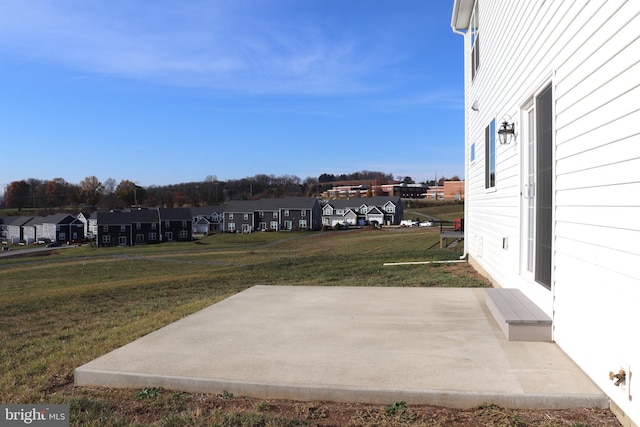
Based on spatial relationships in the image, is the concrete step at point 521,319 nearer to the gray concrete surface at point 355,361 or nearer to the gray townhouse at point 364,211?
the gray concrete surface at point 355,361

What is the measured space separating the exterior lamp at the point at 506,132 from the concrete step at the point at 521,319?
215cm

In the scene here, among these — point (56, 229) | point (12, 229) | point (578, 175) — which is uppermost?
point (578, 175)

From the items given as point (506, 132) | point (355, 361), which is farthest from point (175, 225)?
point (355, 361)

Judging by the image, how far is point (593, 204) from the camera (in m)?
3.20

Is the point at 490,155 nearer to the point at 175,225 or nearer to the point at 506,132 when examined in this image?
the point at 506,132

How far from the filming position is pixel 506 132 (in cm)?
624

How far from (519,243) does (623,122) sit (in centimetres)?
323

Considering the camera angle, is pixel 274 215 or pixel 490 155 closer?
pixel 490 155

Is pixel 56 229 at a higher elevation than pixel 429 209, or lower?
lower

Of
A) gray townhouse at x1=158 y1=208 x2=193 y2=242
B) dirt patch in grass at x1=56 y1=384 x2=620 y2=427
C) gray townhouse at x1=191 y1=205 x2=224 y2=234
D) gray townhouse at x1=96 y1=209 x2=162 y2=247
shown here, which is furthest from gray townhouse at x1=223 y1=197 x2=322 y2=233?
dirt patch in grass at x1=56 y1=384 x2=620 y2=427

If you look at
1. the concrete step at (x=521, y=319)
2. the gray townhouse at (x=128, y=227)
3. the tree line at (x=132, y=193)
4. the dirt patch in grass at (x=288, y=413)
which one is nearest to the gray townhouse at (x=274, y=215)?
the gray townhouse at (x=128, y=227)

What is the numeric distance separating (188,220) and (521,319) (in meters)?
66.5

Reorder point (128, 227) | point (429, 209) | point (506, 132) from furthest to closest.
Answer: point (429, 209)
point (128, 227)
point (506, 132)

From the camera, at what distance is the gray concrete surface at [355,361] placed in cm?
319
